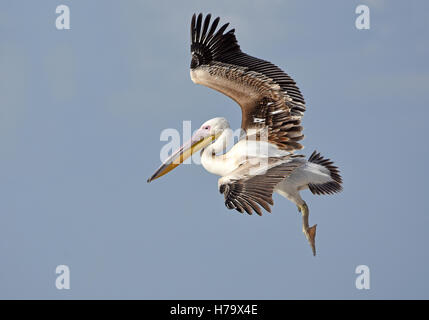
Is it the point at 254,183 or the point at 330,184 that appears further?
the point at 330,184

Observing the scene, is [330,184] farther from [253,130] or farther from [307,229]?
[253,130]

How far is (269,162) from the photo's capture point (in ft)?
39.4

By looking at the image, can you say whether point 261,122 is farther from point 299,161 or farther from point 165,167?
point 165,167

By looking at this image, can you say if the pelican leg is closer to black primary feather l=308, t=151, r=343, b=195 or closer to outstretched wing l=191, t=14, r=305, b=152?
black primary feather l=308, t=151, r=343, b=195

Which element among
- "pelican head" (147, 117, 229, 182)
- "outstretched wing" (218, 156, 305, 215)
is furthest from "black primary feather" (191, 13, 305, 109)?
"outstretched wing" (218, 156, 305, 215)

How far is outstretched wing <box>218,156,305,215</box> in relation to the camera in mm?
10586

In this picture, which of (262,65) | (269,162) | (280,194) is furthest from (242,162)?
(262,65)

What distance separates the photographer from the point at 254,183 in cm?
1106

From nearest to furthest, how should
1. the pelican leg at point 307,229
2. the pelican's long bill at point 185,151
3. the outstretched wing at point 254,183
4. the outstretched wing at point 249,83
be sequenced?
the outstretched wing at point 254,183 → the outstretched wing at point 249,83 → the pelican leg at point 307,229 → the pelican's long bill at point 185,151

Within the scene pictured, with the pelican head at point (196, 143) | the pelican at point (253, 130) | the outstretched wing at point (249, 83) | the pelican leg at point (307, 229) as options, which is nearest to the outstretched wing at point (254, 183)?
the pelican at point (253, 130)

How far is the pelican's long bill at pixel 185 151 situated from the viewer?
45.0 ft

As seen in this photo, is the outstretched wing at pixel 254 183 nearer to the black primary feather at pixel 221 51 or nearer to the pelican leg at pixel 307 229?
the pelican leg at pixel 307 229

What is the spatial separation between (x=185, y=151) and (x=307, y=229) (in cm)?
263

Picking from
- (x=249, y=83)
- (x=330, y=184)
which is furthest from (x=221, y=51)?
(x=330, y=184)
